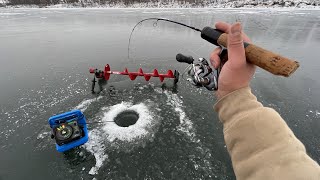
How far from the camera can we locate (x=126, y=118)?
5.32 m

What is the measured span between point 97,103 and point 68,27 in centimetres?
1118

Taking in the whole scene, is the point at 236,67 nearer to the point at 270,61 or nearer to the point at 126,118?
the point at 270,61

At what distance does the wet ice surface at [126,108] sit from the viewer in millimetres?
3918

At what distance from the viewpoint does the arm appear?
86 cm

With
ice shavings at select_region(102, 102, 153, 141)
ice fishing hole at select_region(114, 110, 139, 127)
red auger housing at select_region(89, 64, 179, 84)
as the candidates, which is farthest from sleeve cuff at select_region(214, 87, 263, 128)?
red auger housing at select_region(89, 64, 179, 84)

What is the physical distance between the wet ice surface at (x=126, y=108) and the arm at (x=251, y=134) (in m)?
A: 2.93

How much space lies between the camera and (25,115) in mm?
5230

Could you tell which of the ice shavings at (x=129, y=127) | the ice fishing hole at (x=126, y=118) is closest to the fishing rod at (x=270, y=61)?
the ice shavings at (x=129, y=127)

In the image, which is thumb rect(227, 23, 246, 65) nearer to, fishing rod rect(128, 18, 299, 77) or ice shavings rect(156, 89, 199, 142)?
fishing rod rect(128, 18, 299, 77)

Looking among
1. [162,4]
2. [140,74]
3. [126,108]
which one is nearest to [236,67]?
[126,108]

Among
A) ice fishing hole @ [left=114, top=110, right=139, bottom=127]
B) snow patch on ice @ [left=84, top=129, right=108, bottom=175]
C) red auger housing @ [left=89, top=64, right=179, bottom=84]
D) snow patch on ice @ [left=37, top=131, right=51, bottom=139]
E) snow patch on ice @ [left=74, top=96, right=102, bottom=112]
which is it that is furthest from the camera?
red auger housing @ [left=89, top=64, right=179, bottom=84]

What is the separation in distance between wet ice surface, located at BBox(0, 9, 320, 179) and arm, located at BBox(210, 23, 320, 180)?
2.93 metres

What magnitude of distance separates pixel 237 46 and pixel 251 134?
47 centimetres

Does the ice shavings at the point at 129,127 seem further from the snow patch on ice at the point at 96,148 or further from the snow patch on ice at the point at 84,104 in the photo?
the snow patch on ice at the point at 84,104
